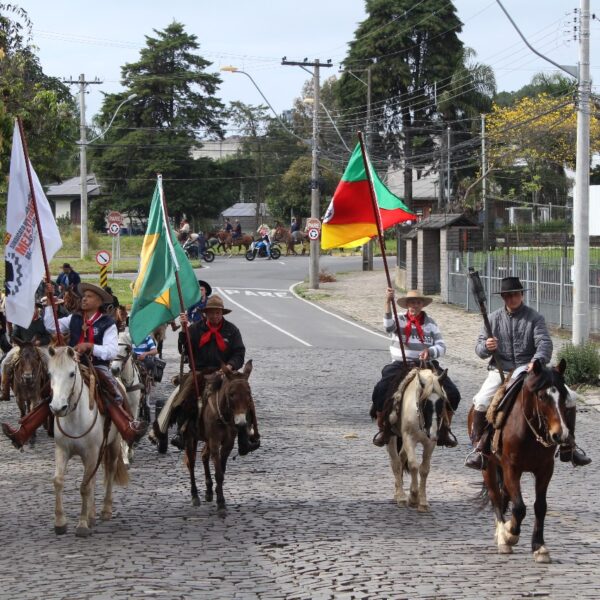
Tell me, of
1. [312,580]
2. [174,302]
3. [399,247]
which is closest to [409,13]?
[399,247]

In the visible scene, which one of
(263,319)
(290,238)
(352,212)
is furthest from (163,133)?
(352,212)

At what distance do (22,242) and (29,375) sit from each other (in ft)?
13.5

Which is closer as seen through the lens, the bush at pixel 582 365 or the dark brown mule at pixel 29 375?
the dark brown mule at pixel 29 375

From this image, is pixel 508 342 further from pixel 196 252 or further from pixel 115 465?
pixel 196 252

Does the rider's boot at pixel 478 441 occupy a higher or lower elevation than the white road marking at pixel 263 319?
higher

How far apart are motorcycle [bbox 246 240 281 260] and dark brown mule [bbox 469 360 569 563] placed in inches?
2420

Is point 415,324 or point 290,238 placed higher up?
point 290,238

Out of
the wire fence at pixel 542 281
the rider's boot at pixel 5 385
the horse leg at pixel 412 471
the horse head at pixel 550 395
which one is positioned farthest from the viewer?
the wire fence at pixel 542 281

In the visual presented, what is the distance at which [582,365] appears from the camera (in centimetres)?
2305

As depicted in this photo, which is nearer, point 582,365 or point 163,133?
point 582,365

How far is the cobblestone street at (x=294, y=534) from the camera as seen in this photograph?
863 centimetres

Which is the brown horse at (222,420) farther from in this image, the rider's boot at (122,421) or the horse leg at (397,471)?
the horse leg at (397,471)

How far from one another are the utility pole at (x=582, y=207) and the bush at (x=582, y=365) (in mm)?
679

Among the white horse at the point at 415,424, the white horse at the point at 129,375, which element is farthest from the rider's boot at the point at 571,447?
the white horse at the point at 129,375
